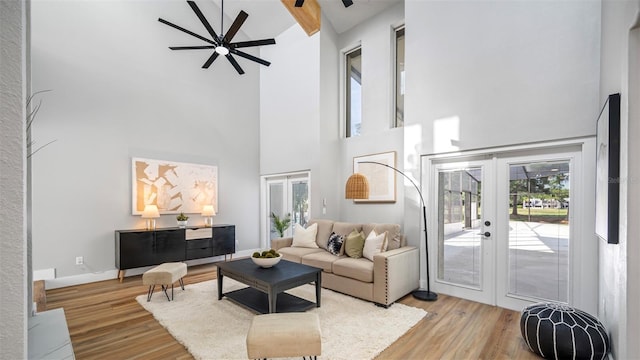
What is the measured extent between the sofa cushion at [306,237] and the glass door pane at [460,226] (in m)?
2.01

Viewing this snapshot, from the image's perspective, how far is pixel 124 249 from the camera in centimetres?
466

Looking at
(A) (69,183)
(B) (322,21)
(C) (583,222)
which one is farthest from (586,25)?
(A) (69,183)

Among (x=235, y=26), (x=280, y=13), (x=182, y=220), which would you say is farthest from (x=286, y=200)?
(x=280, y=13)

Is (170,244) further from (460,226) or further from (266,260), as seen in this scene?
(460,226)

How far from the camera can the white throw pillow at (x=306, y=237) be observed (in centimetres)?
499

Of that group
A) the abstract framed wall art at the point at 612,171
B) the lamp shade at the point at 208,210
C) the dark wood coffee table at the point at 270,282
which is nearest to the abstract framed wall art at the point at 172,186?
the lamp shade at the point at 208,210

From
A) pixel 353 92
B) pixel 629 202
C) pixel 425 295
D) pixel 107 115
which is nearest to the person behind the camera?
pixel 629 202

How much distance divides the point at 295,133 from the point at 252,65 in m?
2.16

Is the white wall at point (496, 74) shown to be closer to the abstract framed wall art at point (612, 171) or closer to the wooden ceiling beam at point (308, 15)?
the abstract framed wall art at point (612, 171)

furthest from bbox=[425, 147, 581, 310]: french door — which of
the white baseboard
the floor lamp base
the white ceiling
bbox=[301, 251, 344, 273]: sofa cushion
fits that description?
the white baseboard

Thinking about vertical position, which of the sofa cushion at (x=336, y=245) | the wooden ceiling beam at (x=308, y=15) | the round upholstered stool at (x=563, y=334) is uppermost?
the wooden ceiling beam at (x=308, y=15)

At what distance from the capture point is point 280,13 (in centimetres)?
629

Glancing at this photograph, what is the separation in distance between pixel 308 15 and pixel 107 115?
12.6 feet

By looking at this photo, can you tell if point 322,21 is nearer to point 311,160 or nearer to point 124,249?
point 311,160
